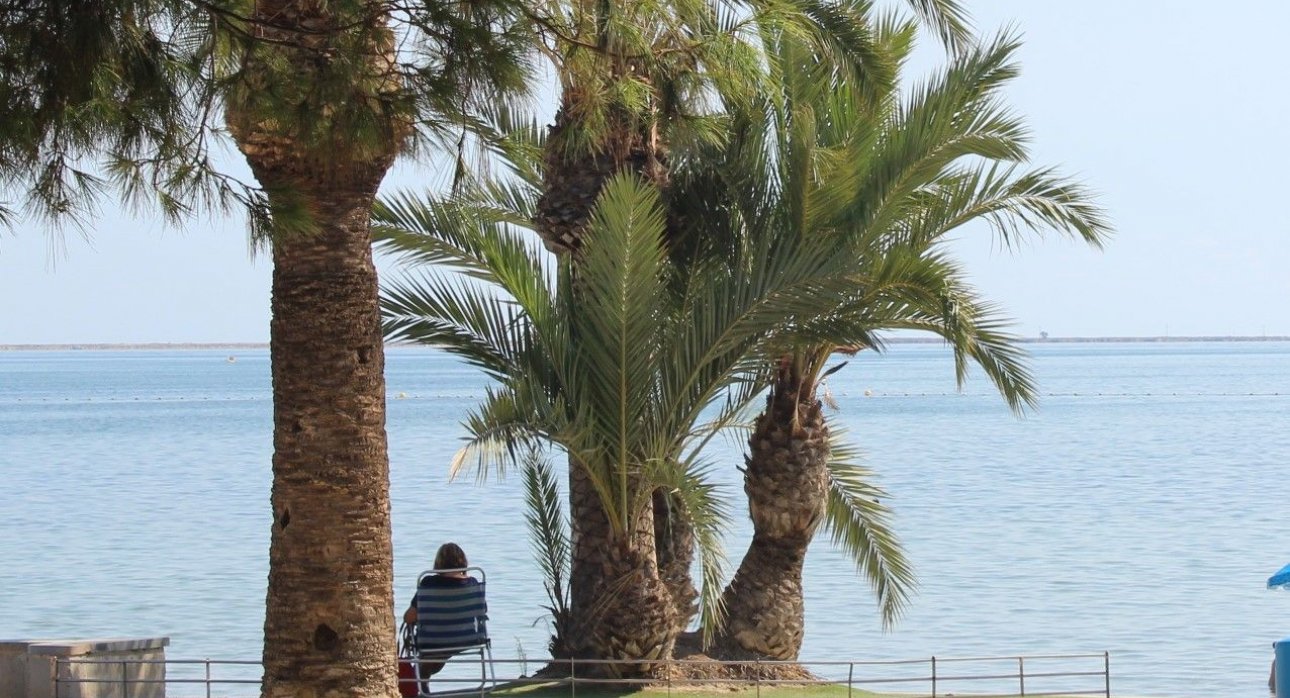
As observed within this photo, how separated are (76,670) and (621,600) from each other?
3322 mm

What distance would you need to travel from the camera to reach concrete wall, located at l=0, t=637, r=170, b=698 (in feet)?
28.6

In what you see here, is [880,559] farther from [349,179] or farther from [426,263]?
[349,179]

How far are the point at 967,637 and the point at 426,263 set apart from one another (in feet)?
34.7

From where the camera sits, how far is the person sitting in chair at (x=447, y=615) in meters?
10.1

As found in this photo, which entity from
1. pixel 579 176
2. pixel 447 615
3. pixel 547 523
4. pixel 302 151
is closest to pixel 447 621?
pixel 447 615

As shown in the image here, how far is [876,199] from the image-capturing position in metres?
10.9

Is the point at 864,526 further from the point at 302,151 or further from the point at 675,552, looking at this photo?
the point at 302,151

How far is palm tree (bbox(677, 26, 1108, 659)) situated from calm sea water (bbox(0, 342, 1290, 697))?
2708 mm

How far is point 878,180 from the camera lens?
10867 millimetres

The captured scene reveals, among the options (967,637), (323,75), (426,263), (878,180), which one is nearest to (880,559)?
(878,180)

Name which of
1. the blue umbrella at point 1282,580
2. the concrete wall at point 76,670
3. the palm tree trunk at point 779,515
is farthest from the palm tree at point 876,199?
the concrete wall at point 76,670

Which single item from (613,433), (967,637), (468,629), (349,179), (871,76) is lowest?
(967,637)

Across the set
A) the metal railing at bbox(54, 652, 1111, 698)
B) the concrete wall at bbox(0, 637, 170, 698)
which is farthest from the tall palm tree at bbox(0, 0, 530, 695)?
the concrete wall at bbox(0, 637, 170, 698)

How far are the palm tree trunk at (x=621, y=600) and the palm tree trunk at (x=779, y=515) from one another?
4.87 feet
